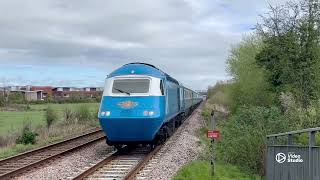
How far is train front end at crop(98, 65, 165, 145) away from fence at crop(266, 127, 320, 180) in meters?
7.44

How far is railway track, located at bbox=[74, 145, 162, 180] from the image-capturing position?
13470 mm

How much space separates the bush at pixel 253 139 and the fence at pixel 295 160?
174 inches

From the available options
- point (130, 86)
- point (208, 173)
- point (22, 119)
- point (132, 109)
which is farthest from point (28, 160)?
point (22, 119)

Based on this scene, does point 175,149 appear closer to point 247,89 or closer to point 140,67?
point 140,67

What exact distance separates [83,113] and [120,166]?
27.3 metres

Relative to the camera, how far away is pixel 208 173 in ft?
44.4

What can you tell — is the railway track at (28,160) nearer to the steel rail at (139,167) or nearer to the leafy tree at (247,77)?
the steel rail at (139,167)

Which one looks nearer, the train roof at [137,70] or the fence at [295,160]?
the fence at [295,160]

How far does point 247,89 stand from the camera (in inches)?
1495

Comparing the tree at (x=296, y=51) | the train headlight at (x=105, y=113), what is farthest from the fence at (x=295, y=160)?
the tree at (x=296, y=51)

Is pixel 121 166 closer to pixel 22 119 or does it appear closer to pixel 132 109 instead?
pixel 132 109

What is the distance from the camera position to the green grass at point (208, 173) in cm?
1280

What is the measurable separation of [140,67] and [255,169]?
6260 mm

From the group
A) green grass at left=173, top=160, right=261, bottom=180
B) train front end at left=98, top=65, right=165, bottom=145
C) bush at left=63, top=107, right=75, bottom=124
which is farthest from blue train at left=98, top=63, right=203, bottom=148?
bush at left=63, top=107, right=75, bottom=124
